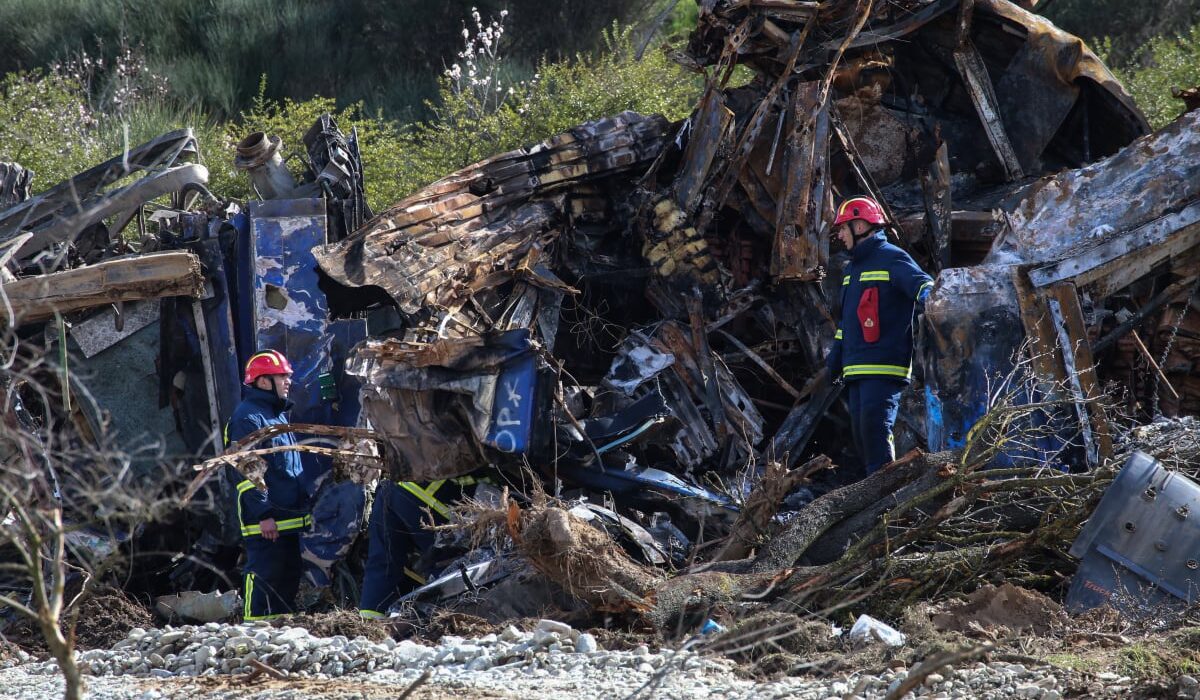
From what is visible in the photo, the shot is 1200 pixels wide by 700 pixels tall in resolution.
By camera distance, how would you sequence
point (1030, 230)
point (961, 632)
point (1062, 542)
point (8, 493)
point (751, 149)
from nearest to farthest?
point (8, 493)
point (961, 632)
point (1062, 542)
point (1030, 230)
point (751, 149)

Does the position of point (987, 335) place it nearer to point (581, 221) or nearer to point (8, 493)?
point (581, 221)

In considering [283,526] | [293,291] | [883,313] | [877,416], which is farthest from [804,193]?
[283,526]

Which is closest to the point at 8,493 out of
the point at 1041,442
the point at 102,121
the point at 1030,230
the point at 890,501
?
the point at 890,501

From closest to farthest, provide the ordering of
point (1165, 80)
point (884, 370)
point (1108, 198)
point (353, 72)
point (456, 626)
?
point (456, 626) → point (1108, 198) → point (884, 370) → point (1165, 80) → point (353, 72)

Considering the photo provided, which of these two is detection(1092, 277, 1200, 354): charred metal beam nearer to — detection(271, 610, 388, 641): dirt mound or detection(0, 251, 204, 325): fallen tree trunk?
detection(271, 610, 388, 641): dirt mound

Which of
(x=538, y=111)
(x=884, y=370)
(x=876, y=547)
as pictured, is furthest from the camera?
(x=538, y=111)

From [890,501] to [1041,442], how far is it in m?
0.96

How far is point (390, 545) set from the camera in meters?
6.49

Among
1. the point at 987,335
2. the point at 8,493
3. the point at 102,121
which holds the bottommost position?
the point at 987,335

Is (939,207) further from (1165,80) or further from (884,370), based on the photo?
(1165,80)

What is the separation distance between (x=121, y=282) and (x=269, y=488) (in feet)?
6.12

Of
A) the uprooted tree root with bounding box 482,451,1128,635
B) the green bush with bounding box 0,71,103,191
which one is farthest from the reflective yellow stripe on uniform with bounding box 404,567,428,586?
the green bush with bounding box 0,71,103,191

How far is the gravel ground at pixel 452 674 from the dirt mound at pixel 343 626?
0.29 meters

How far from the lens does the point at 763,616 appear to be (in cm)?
455
